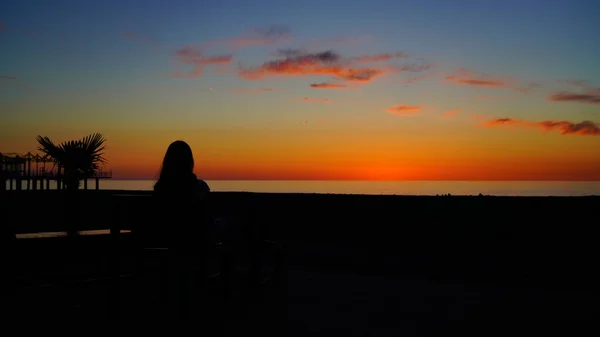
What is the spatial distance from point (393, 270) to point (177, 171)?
523cm

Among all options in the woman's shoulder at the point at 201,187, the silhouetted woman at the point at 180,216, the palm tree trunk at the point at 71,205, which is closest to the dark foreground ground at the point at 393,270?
the silhouetted woman at the point at 180,216

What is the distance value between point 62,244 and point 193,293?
1.22m

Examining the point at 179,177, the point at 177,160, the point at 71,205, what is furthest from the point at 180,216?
the point at 71,205

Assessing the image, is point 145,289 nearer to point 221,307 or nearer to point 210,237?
point 221,307

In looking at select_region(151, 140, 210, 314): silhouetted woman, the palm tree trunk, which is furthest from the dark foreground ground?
the palm tree trunk

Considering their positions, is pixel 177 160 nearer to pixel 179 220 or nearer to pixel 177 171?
pixel 177 171

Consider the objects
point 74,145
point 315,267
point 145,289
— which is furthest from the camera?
point 74,145

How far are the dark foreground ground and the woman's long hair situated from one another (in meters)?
0.24

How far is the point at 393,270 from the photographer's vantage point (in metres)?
9.09

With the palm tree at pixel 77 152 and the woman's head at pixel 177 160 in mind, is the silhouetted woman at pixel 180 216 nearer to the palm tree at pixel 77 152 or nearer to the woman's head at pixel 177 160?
the woman's head at pixel 177 160

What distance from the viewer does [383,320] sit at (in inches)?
221

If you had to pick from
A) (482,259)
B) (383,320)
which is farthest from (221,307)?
(482,259)

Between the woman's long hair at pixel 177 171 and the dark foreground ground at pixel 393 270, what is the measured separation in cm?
24

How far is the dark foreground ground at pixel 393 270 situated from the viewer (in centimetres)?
542
